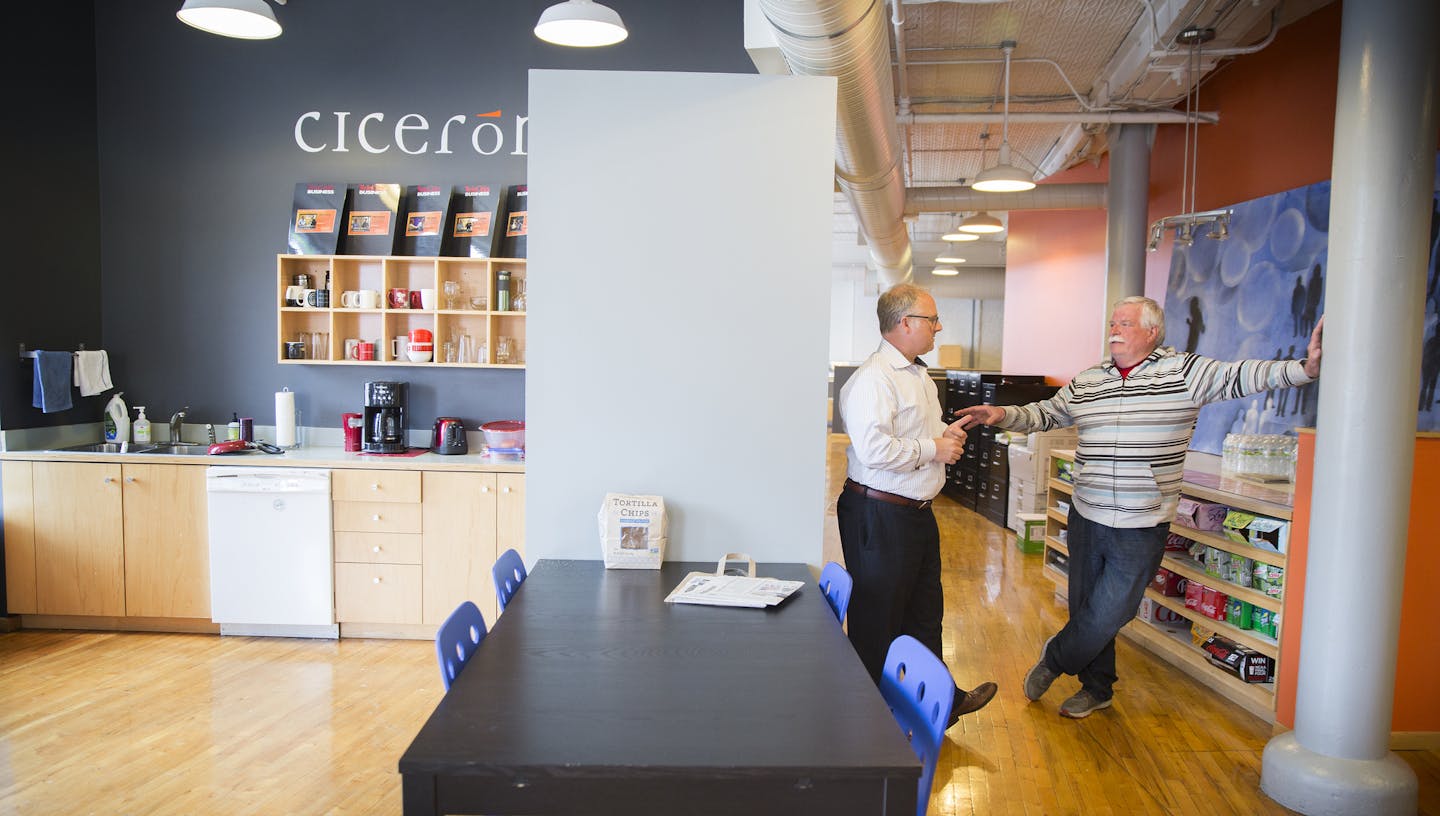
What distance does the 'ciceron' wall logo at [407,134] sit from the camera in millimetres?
5363

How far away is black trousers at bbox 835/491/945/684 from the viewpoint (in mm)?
3408

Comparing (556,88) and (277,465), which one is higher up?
(556,88)

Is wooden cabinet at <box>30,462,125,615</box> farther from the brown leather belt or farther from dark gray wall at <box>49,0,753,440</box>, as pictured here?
the brown leather belt

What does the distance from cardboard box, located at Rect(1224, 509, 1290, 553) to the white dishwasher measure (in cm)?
439

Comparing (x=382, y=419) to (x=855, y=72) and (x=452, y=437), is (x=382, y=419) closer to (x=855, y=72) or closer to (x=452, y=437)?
(x=452, y=437)

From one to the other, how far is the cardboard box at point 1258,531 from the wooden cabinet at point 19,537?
Answer: 19.6 ft

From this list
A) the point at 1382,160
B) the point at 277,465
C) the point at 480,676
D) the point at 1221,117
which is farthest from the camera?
the point at 1221,117

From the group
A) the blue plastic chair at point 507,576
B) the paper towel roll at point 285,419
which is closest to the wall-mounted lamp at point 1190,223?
the blue plastic chair at point 507,576

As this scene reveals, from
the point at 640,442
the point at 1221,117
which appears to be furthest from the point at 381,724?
the point at 1221,117

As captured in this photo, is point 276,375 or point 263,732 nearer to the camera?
point 263,732

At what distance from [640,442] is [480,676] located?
1.36 m

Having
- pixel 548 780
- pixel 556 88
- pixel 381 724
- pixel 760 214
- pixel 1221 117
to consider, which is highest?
pixel 1221 117

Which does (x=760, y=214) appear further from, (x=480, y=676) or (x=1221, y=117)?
(x=1221, y=117)

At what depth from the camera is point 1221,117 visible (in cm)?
621
